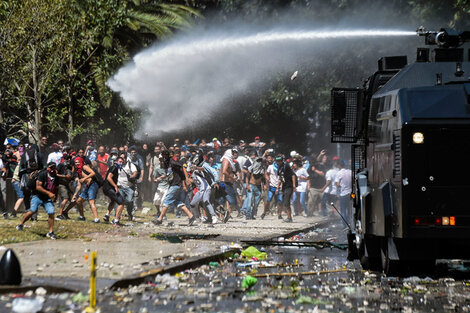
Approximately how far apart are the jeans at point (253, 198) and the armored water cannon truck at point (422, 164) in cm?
1508

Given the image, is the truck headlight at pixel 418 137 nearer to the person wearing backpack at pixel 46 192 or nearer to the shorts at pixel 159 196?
the person wearing backpack at pixel 46 192

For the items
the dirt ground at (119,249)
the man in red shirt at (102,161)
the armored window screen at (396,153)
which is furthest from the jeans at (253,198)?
the armored window screen at (396,153)

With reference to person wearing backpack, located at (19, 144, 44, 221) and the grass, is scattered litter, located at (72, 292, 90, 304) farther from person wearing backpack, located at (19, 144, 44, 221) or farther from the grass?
person wearing backpack, located at (19, 144, 44, 221)

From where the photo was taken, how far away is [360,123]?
12719mm

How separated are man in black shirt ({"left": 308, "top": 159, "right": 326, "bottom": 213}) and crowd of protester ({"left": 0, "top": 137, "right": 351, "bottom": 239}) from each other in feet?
0.13

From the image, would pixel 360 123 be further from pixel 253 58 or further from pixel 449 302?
pixel 253 58

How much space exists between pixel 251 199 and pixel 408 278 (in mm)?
15836

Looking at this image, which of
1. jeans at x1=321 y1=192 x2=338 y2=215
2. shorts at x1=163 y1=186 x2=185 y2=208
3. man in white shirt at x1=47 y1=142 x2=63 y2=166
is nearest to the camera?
shorts at x1=163 y1=186 x2=185 y2=208

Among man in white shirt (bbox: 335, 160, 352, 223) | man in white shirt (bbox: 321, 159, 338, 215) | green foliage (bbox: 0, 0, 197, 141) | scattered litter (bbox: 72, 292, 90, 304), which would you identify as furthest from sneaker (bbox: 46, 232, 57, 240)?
man in white shirt (bbox: 321, 159, 338, 215)

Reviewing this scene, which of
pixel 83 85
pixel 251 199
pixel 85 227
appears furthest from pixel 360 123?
pixel 83 85

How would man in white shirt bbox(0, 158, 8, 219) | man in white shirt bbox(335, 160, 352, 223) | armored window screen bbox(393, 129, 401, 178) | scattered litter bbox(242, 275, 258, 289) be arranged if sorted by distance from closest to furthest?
armored window screen bbox(393, 129, 401, 178) → scattered litter bbox(242, 275, 258, 289) → man in white shirt bbox(0, 158, 8, 219) → man in white shirt bbox(335, 160, 352, 223)

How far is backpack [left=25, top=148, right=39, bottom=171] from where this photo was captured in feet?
71.1

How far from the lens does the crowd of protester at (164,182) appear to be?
70.1 feet

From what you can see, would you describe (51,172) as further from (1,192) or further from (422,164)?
(422,164)
